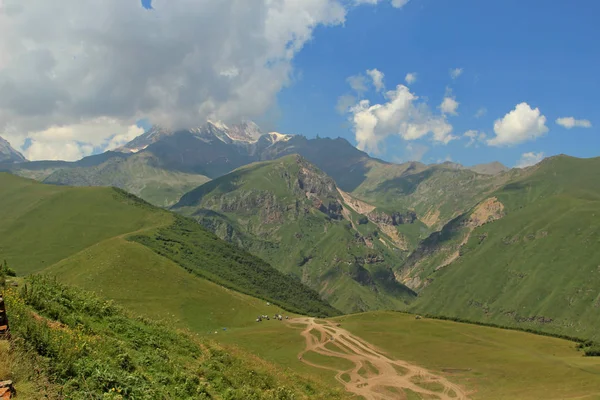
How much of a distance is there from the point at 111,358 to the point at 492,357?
81976mm

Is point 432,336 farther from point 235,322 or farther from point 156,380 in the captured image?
point 156,380

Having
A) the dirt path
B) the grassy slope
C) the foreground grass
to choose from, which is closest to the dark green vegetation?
the dirt path

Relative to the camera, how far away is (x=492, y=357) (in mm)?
81500

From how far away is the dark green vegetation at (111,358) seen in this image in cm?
1436

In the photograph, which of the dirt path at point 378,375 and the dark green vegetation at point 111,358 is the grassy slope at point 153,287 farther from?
the dark green vegetation at point 111,358

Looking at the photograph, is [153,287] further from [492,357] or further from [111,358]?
[111,358]

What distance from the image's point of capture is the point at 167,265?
181375 mm

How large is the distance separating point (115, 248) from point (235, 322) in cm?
6967

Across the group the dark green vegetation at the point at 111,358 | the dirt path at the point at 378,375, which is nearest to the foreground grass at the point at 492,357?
the dirt path at the point at 378,375

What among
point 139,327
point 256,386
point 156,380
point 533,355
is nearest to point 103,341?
point 156,380

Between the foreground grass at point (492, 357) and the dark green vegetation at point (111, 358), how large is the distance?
43854mm

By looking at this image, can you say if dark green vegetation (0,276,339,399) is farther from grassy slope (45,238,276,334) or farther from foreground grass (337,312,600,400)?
grassy slope (45,238,276,334)

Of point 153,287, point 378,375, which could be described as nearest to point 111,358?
point 378,375

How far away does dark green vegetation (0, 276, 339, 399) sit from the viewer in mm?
14359
